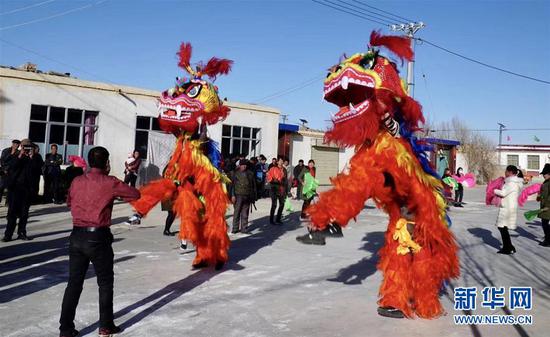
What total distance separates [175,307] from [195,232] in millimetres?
1400

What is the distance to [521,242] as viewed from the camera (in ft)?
30.6

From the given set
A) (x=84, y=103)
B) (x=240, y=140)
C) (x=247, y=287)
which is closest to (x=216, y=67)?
(x=247, y=287)

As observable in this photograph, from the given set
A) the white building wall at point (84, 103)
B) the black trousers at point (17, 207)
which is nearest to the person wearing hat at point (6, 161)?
the black trousers at point (17, 207)

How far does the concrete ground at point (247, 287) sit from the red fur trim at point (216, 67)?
106 inches

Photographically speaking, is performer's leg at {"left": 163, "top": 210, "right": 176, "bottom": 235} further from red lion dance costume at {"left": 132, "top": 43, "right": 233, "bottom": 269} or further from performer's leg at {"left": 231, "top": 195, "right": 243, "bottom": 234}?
red lion dance costume at {"left": 132, "top": 43, "right": 233, "bottom": 269}

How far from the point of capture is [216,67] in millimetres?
6516

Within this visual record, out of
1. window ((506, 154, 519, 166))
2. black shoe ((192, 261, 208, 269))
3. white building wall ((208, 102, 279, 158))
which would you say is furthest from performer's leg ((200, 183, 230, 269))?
window ((506, 154, 519, 166))

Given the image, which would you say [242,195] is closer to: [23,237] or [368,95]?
[23,237]

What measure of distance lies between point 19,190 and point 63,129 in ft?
24.4

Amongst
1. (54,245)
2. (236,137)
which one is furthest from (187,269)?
(236,137)

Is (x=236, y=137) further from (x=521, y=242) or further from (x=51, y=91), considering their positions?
(x=521, y=242)

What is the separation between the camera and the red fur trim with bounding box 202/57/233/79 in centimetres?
648

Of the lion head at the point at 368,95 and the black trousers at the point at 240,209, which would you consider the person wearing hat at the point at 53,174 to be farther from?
the lion head at the point at 368,95

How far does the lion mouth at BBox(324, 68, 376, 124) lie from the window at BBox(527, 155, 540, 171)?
61788mm
